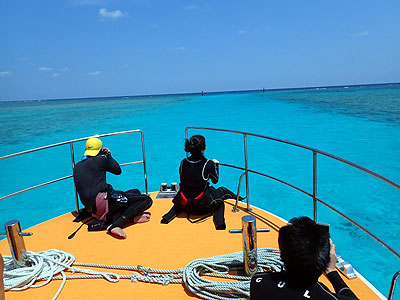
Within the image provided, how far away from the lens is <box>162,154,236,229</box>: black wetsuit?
305cm

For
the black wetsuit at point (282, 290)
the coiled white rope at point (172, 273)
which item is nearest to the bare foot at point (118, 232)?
the coiled white rope at point (172, 273)

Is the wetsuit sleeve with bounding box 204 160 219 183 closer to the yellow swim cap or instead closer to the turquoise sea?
the yellow swim cap

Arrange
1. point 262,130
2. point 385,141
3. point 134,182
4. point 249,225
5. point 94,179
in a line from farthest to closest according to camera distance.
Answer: point 262,130
point 385,141
point 134,182
point 94,179
point 249,225

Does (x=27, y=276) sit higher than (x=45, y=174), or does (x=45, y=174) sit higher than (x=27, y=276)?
(x=27, y=276)

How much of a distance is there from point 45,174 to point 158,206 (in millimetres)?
8122

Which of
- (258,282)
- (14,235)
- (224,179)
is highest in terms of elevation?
(258,282)

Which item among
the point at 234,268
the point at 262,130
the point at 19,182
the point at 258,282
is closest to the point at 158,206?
the point at 234,268

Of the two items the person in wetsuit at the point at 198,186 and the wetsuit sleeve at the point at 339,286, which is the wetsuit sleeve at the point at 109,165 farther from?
the wetsuit sleeve at the point at 339,286

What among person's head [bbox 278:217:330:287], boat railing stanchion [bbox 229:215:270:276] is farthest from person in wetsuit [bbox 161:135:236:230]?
person's head [bbox 278:217:330:287]

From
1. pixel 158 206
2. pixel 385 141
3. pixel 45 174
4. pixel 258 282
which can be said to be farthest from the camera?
pixel 385 141

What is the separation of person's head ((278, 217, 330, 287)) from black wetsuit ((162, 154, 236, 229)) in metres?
1.80

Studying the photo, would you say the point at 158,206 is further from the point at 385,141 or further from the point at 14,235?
the point at 385,141

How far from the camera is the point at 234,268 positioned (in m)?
2.23

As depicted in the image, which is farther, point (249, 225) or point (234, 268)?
point (234, 268)
